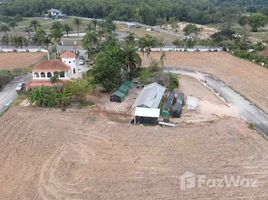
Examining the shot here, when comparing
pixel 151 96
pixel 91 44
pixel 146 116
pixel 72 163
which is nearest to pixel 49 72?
pixel 151 96

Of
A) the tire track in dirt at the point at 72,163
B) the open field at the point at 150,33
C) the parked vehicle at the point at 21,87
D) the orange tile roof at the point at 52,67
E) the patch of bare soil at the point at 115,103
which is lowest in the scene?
the open field at the point at 150,33

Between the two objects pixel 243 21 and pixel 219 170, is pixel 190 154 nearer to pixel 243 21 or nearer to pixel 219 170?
pixel 219 170

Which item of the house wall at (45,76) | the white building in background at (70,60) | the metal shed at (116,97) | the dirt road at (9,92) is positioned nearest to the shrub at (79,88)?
the metal shed at (116,97)

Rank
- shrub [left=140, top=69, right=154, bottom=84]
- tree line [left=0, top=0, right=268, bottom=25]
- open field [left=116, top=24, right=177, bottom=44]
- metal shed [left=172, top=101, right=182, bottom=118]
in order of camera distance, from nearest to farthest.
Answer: metal shed [left=172, top=101, right=182, bottom=118], shrub [left=140, top=69, right=154, bottom=84], open field [left=116, top=24, right=177, bottom=44], tree line [left=0, top=0, right=268, bottom=25]

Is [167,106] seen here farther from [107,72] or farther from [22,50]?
[22,50]

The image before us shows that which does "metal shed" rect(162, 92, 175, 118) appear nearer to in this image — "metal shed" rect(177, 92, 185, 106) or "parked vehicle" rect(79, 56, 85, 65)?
"metal shed" rect(177, 92, 185, 106)

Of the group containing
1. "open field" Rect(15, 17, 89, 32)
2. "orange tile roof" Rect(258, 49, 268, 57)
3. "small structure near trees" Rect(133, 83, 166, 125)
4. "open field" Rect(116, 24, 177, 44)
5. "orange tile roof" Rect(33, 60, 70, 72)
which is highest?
"orange tile roof" Rect(33, 60, 70, 72)

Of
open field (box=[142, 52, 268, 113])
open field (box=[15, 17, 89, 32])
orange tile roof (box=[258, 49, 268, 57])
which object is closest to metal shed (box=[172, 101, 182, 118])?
open field (box=[142, 52, 268, 113])

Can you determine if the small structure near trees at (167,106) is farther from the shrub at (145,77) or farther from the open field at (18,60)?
the open field at (18,60)
